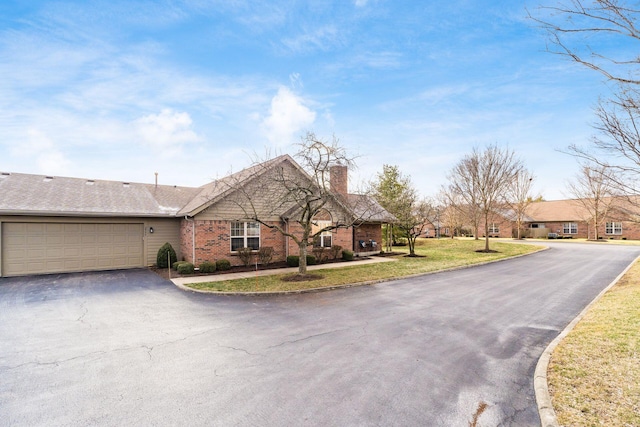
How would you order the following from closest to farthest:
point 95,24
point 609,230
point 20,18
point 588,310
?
point 588,310 → point 20,18 → point 95,24 → point 609,230

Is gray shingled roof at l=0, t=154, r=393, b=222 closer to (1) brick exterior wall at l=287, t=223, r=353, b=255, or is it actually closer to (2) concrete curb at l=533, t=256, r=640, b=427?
(1) brick exterior wall at l=287, t=223, r=353, b=255

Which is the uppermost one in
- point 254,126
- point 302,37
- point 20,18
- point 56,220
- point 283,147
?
point 302,37

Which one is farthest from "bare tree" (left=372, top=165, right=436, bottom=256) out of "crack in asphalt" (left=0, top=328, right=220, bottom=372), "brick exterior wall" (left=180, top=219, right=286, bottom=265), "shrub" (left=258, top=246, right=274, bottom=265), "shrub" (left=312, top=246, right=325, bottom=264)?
"crack in asphalt" (left=0, top=328, right=220, bottom=372)

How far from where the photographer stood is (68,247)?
1436 cm

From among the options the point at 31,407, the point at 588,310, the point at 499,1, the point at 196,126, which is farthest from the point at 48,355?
the point at 196,126

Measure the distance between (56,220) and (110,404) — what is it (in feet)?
46.6

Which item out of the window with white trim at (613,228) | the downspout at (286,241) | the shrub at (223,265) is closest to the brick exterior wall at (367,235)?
the downspout at (286,241)

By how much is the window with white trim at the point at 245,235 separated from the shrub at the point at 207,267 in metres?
1.77

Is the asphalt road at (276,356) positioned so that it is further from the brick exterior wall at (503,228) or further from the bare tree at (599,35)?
the brick exterior wall at (503,228)

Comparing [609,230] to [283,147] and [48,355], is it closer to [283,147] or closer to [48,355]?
[283,147]

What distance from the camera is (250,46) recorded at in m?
13.9

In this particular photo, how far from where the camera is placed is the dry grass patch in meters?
3.55

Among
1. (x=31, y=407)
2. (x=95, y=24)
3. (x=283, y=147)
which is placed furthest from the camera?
(x=283, y=147)

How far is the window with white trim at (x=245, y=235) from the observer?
15815 mm
